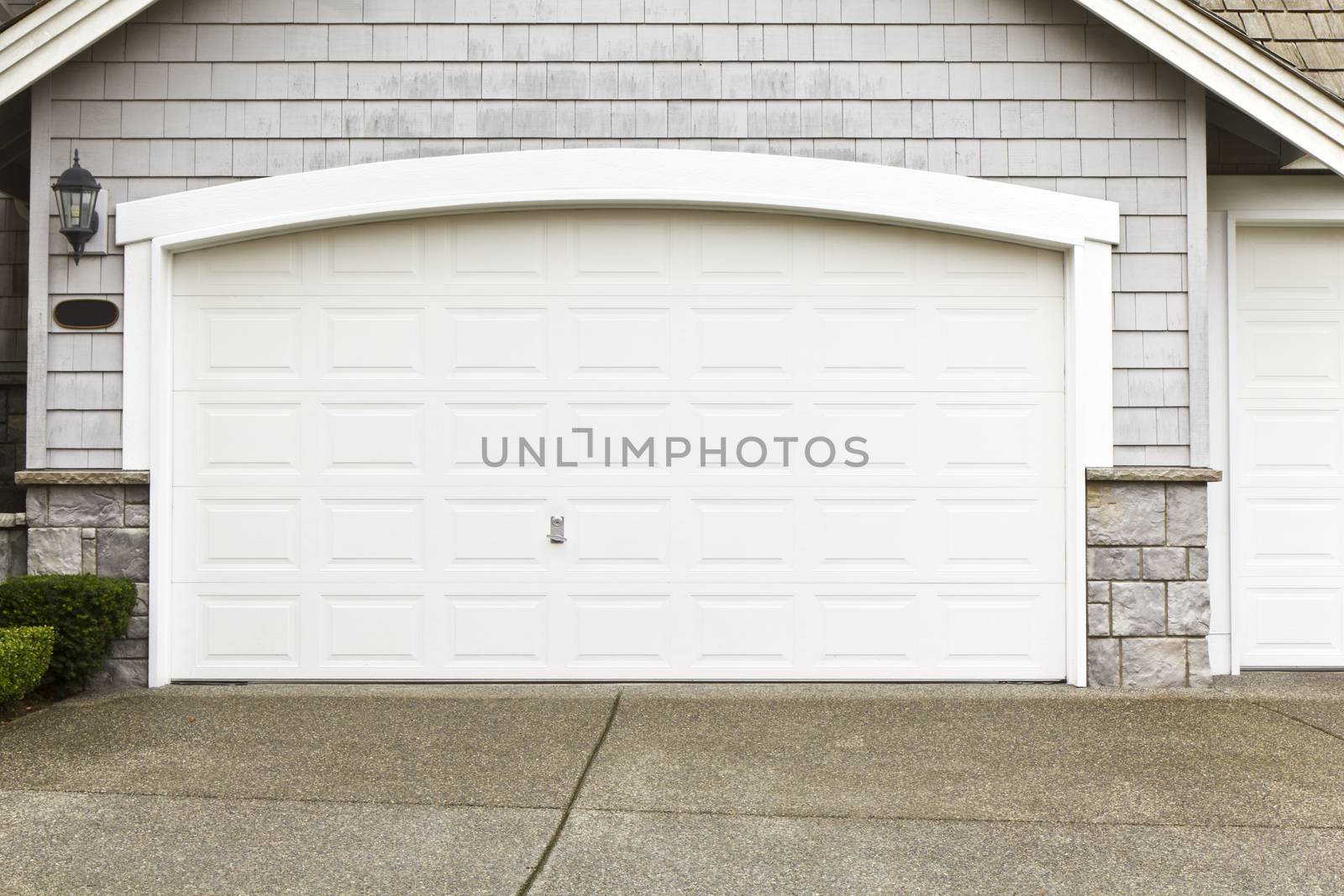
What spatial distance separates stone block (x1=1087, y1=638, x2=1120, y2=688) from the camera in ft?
18.9

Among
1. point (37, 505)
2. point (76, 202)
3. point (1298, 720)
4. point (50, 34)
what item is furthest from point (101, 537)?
point (1298, 720)

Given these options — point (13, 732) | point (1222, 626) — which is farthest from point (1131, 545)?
point (13, 732)

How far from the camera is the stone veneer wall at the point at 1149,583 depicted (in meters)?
5.77

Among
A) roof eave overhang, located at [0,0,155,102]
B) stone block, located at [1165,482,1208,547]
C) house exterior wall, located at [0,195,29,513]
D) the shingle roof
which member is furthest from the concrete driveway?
the shingle roof

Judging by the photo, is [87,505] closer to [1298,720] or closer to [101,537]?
[101,537]

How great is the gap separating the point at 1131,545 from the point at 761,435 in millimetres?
2022

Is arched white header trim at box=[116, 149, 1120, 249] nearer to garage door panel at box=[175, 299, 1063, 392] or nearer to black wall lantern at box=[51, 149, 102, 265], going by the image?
black wall lantern at box=[51, 149, 102, 265]

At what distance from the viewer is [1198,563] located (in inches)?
227

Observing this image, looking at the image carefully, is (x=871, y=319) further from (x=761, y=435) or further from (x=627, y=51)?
(x=627, y=51)

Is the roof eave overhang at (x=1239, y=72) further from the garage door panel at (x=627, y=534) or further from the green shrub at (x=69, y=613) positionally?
the green shrub at (x=69, y=613)

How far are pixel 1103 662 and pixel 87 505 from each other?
17.7 feet

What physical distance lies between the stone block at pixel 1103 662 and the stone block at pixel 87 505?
16.9 ft

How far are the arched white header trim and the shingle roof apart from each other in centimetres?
135

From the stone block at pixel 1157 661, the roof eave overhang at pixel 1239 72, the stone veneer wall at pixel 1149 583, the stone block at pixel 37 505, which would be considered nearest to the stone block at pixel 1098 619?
the stone veneer wall at pixel 1149 583
